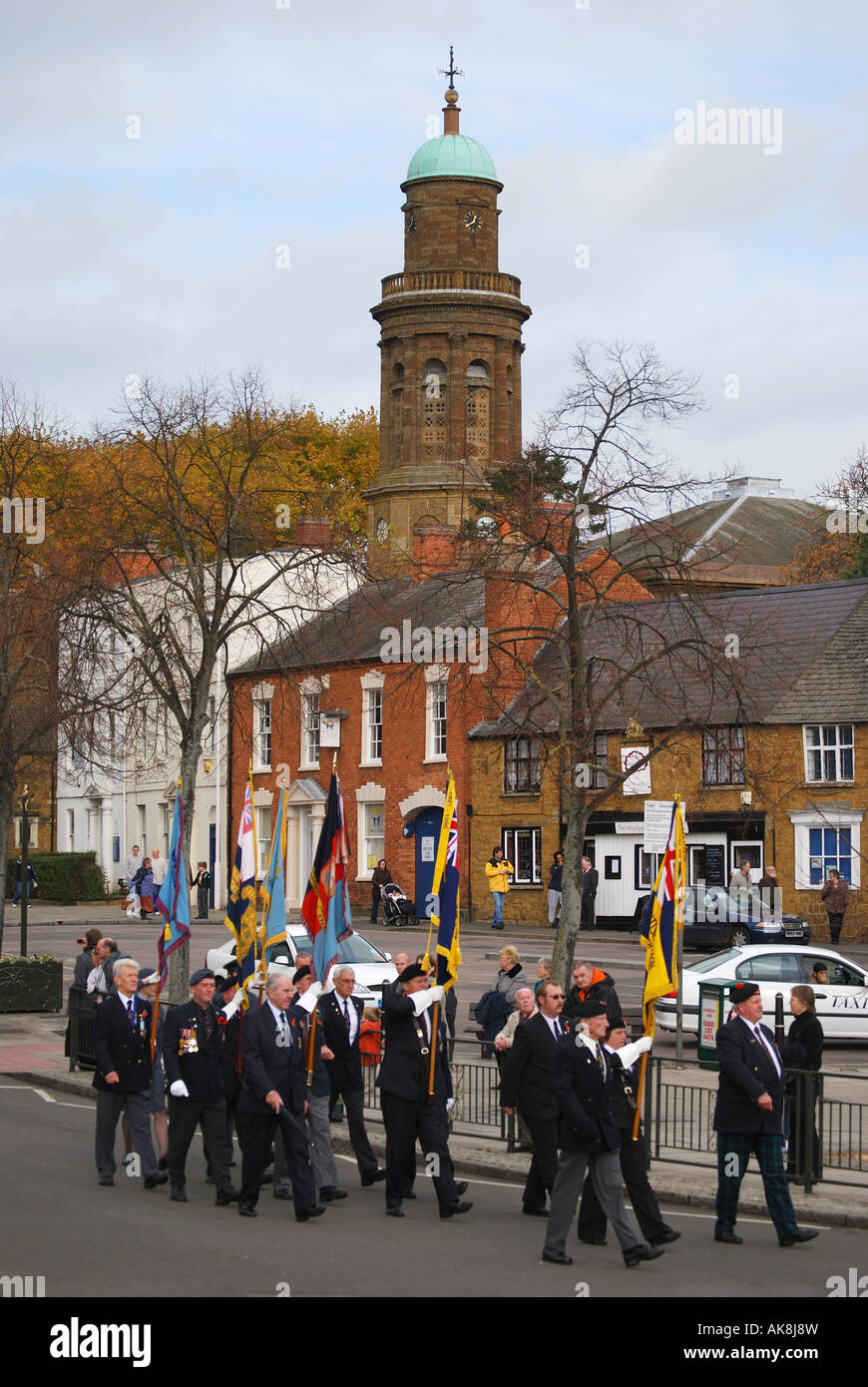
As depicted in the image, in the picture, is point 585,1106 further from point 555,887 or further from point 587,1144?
point 555,887

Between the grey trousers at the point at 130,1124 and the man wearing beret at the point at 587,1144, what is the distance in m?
4.32

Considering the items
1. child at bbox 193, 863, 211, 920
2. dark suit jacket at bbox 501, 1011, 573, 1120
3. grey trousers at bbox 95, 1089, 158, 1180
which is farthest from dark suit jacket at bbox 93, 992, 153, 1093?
child at bbox 193, 863, 211, 920

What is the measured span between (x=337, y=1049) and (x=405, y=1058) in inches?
57.8

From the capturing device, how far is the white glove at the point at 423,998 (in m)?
13.6

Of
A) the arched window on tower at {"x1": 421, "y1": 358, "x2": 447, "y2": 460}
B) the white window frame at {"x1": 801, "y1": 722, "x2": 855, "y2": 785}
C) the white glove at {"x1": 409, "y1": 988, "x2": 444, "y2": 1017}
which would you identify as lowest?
the white glove at {"x1": 409, "y1": 988, "x2": 444, "y2": 1017}

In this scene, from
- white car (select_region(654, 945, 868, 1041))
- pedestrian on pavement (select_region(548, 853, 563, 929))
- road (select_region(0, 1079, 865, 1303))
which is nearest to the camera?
road (select_region(0, 1079, 865, 1303))

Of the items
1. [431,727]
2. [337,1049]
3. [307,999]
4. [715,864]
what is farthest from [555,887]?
[307,999]

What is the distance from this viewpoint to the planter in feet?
90.2

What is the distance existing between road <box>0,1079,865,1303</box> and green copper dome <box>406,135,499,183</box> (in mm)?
54985

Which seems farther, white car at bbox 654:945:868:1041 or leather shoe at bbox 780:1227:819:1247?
white car at bbox 654:945:868:1041

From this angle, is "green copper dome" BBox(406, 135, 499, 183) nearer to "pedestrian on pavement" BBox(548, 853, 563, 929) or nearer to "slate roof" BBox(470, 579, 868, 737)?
"slate roof" BBox(470, 579, 868, 737)

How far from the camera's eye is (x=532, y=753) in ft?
152

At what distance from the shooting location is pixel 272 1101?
12.8 m

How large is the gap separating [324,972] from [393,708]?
31748mm
